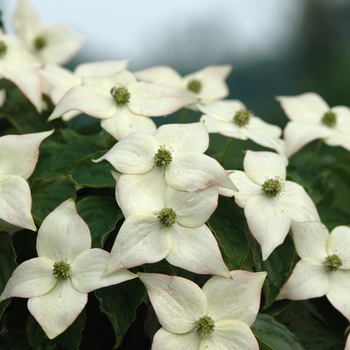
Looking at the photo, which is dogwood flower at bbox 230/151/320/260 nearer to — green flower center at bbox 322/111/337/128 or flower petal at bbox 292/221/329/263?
flower petal at bbox 292/221/329/263

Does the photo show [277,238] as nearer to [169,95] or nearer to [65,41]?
[169,95]

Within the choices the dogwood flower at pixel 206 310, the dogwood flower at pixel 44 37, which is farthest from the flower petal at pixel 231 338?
the dogwood flower at pixel 44 37

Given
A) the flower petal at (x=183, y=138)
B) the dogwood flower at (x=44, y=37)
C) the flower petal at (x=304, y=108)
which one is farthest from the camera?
the dogwood flower at (x=44, y=37)

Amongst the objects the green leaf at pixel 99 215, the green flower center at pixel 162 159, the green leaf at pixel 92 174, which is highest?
the green flower center at pixel 162 159

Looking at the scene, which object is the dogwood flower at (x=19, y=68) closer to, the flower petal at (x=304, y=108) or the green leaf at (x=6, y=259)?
the green leaf at (x=6, y=259)

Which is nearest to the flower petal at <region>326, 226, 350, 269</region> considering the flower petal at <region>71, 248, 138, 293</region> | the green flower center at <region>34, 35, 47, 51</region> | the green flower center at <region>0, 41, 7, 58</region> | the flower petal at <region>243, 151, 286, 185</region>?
the flower petal at <region>243, 151, 286, 185</region>

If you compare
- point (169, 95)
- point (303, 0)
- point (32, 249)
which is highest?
point (169, 95)

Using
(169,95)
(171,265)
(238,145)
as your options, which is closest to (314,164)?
(169,95)
